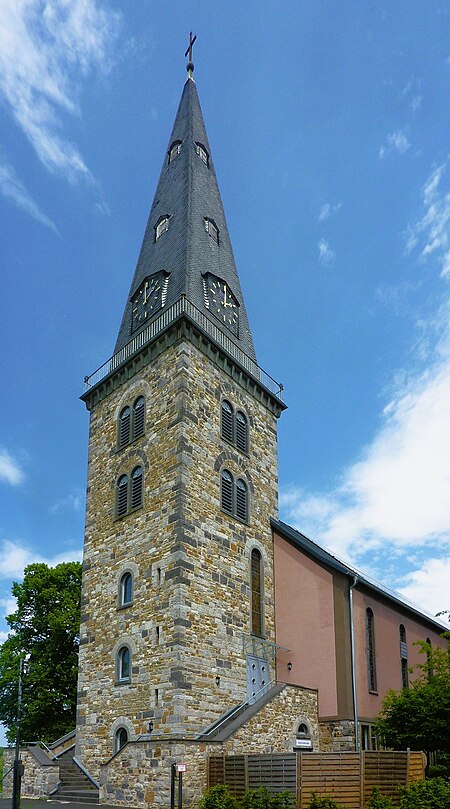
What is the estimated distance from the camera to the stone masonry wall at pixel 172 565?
771 inches

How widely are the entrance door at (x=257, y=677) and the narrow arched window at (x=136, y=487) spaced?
619 centimetres

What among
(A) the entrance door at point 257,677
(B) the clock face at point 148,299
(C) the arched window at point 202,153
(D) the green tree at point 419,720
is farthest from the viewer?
(C) the arched window at point 202,153

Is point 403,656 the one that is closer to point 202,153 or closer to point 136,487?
point 136,487

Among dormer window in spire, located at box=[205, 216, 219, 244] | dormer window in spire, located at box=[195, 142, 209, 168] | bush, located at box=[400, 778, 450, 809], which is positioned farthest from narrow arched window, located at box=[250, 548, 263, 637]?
dormer window in spire, located at box=[195, 142, 209, 168]

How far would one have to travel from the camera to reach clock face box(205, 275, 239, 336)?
88.8ft

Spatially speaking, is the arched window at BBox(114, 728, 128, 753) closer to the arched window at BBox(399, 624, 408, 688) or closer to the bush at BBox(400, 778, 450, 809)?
the bush at BBox(400, 778, 450, 809)

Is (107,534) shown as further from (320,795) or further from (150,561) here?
(320,795)

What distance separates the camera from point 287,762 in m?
15.8

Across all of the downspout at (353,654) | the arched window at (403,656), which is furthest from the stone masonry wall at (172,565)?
the arched window at (403,656)

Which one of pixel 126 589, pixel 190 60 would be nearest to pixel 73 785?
pixel 126 589

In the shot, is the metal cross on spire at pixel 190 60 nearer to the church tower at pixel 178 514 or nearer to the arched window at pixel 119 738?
the church tower at pixel 178 514

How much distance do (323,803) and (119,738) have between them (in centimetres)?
772

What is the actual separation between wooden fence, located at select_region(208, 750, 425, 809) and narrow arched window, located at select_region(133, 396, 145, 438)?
11500mm

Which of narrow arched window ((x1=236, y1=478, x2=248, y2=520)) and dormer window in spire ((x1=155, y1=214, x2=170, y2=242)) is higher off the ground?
dormer window in spire ((x1=155, y1=214, x2=170, y2=242))
